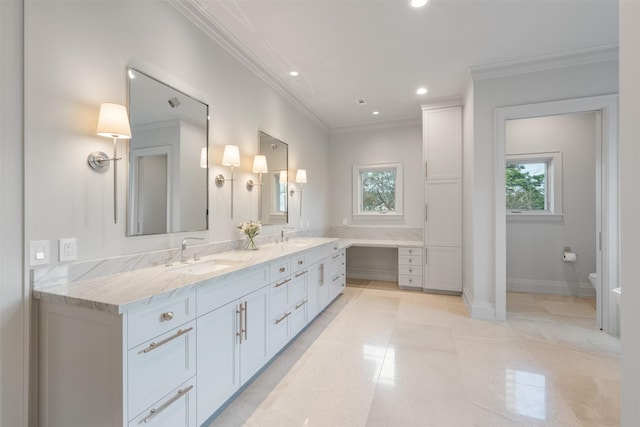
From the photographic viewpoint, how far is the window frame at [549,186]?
13.9 ft

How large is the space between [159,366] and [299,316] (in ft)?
5.20

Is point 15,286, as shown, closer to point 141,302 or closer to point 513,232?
point 141,302

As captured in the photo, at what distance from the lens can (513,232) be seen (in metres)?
4.50

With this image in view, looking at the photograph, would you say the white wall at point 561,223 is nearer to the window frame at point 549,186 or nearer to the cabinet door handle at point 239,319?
the window frame at point 549,186

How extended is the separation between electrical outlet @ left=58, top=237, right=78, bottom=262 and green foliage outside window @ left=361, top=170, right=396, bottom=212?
14.6ft

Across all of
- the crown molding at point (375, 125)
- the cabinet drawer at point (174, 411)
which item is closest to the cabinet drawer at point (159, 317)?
the cabinet drawer at point (174, 411)

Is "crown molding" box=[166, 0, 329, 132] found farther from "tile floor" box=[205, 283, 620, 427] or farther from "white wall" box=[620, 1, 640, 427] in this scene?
"tile floor" box=[205, 283, 620, 427]

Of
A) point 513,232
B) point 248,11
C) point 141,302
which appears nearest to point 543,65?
point 513,232

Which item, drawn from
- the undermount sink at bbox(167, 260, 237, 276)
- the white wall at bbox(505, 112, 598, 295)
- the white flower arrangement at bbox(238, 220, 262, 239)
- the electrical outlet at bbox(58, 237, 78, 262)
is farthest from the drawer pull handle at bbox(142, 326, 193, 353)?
the white wall at bbox(505, 112, 598, 295)

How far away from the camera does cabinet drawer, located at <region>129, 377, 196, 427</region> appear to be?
130cm

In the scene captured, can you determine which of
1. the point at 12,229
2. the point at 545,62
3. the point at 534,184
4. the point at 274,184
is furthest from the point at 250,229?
the point at 534,184

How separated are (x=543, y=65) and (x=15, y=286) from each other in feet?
15.3

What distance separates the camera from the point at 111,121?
1.60 metres

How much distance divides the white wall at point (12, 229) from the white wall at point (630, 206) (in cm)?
232
